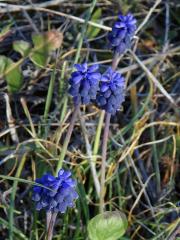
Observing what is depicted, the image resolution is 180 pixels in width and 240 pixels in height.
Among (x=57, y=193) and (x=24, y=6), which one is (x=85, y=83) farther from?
(x=24, y=6)

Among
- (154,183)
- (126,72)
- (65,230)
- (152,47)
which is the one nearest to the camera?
(65,230)

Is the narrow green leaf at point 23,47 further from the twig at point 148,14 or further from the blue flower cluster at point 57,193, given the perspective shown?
the blue flower cluster at point 57,193

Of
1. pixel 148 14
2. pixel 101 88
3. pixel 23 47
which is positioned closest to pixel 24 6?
pixel 23 47

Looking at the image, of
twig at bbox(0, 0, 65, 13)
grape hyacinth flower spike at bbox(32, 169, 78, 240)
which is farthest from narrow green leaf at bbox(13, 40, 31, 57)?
grape hyacinth flower spike at bbox(32, 169, 78, 240)

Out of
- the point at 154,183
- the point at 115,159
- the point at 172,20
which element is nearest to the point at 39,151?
the point at 115,159

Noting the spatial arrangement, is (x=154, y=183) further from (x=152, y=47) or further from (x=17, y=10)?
(x=17, y=10)

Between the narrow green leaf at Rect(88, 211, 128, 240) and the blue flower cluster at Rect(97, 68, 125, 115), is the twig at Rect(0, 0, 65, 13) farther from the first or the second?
the narrow green leaf at Rect(88, 211, 128, 240)
